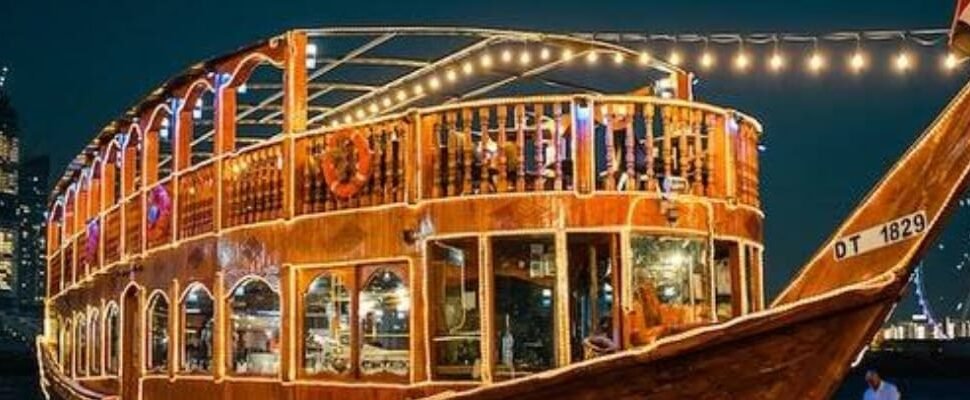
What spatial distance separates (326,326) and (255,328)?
1.44 meters

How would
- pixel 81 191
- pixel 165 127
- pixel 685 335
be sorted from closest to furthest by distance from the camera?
pixel 685 335 < pixel 165 127 < pixel 81 191

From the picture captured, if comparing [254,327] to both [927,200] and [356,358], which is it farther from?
[927,200]

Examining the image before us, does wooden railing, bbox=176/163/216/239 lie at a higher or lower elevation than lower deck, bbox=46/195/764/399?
higher

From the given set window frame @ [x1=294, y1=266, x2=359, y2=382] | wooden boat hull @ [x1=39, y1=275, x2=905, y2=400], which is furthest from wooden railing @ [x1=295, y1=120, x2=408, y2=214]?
wooden boat hull @ [x1=39, y1=275, x2=905, y2=400]

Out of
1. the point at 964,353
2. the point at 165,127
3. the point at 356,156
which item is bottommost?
the point at 964,353

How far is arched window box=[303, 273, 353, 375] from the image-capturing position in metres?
9.69

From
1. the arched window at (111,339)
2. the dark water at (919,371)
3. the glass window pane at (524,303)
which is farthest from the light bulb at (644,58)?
the dark water at (919,371)

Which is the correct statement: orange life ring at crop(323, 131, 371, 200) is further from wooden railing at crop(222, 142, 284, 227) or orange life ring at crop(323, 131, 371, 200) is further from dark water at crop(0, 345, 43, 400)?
dark water at crop(0, 345, 43, 400)

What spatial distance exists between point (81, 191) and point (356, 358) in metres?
10.6

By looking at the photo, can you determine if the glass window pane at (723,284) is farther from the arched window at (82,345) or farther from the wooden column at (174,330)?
the arched window at (82,345)

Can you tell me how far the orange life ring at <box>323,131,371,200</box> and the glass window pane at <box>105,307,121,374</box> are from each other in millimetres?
6871

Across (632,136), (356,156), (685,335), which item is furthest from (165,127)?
(685,335)

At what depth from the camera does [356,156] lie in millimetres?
9195

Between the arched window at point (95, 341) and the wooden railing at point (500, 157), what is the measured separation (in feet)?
22.7
